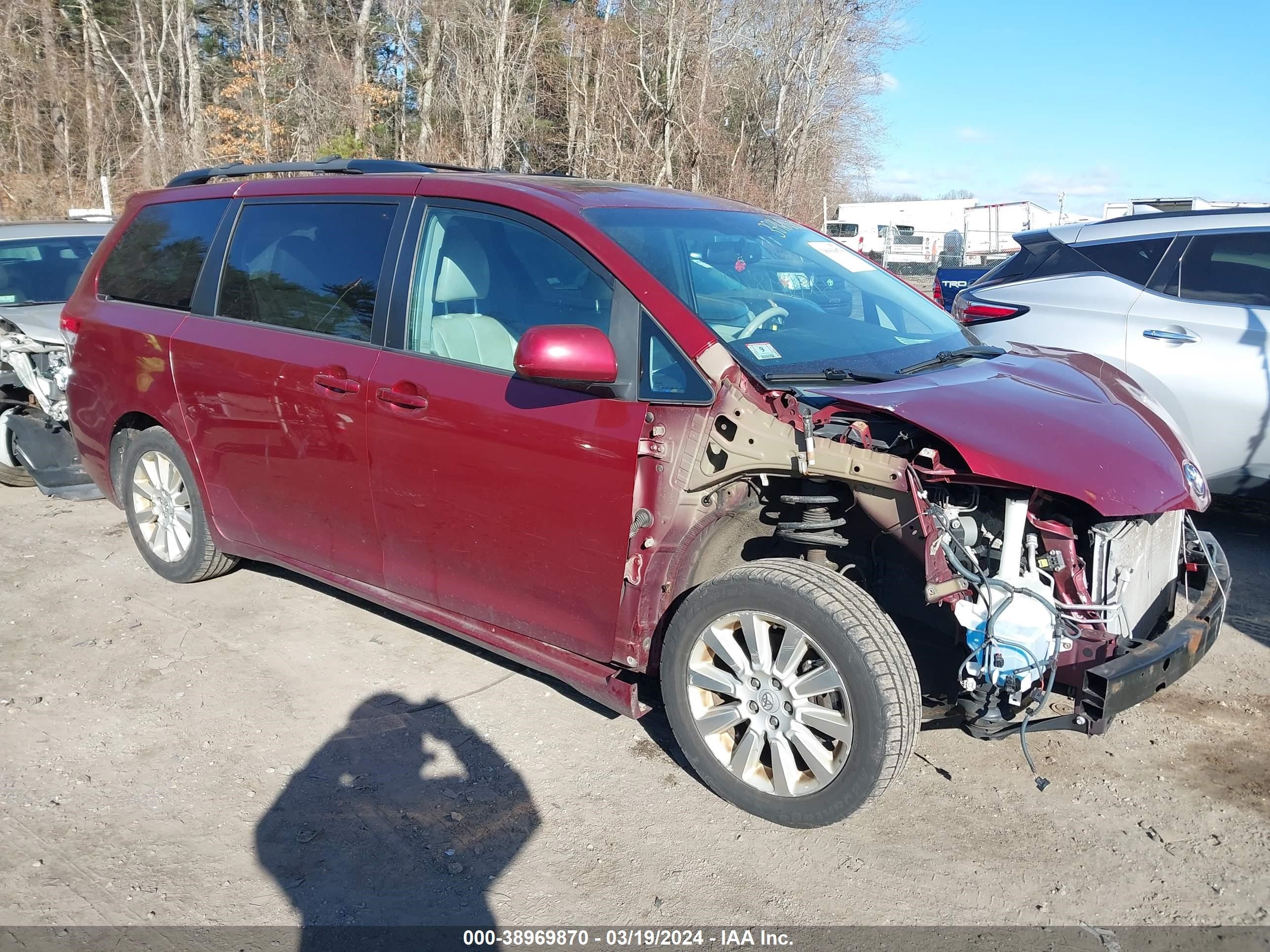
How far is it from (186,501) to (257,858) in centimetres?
247

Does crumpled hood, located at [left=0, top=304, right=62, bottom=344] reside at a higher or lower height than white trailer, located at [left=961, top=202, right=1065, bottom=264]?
lower

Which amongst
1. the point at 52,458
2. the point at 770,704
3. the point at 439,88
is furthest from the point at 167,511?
the point at 439,88

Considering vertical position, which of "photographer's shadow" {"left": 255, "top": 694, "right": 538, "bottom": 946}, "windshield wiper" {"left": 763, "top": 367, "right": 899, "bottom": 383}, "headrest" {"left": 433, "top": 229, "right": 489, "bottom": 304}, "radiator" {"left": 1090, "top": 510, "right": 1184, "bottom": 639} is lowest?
"photographer's shadow" {"left": 255, "top": 694, "right": 538, "bottom": 946}

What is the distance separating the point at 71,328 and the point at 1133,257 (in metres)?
6.20

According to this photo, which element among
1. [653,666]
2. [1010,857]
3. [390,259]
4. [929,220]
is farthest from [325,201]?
[929,220]

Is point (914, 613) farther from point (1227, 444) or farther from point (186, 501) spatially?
point (186, 501)

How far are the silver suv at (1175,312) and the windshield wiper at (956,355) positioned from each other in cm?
171

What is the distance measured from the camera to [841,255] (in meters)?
4.53

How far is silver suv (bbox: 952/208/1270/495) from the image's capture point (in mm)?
5609

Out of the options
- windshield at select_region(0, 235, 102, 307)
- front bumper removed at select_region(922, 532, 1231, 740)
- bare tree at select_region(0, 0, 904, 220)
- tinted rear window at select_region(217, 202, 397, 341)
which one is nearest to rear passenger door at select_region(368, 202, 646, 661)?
tinted rear window at select_region(217, 202, 397, 341)

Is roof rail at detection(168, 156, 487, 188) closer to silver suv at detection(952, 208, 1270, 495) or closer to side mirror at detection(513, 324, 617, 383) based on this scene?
side mirror at detection(513, 324, 617, 383)

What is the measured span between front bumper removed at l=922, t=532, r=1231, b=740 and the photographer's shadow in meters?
1.47

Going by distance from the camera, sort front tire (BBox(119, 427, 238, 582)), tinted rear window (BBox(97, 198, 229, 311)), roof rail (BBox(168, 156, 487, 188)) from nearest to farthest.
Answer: roof rail (BBox(168, 156, 487, 188)) → tinted rear window (BBox(97, 198, 229, 311)) → front tire (BBox(119, 427, 238, 582))

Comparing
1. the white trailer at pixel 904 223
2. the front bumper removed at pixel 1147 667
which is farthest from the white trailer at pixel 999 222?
the front bumper removed at pixel 1147 667
